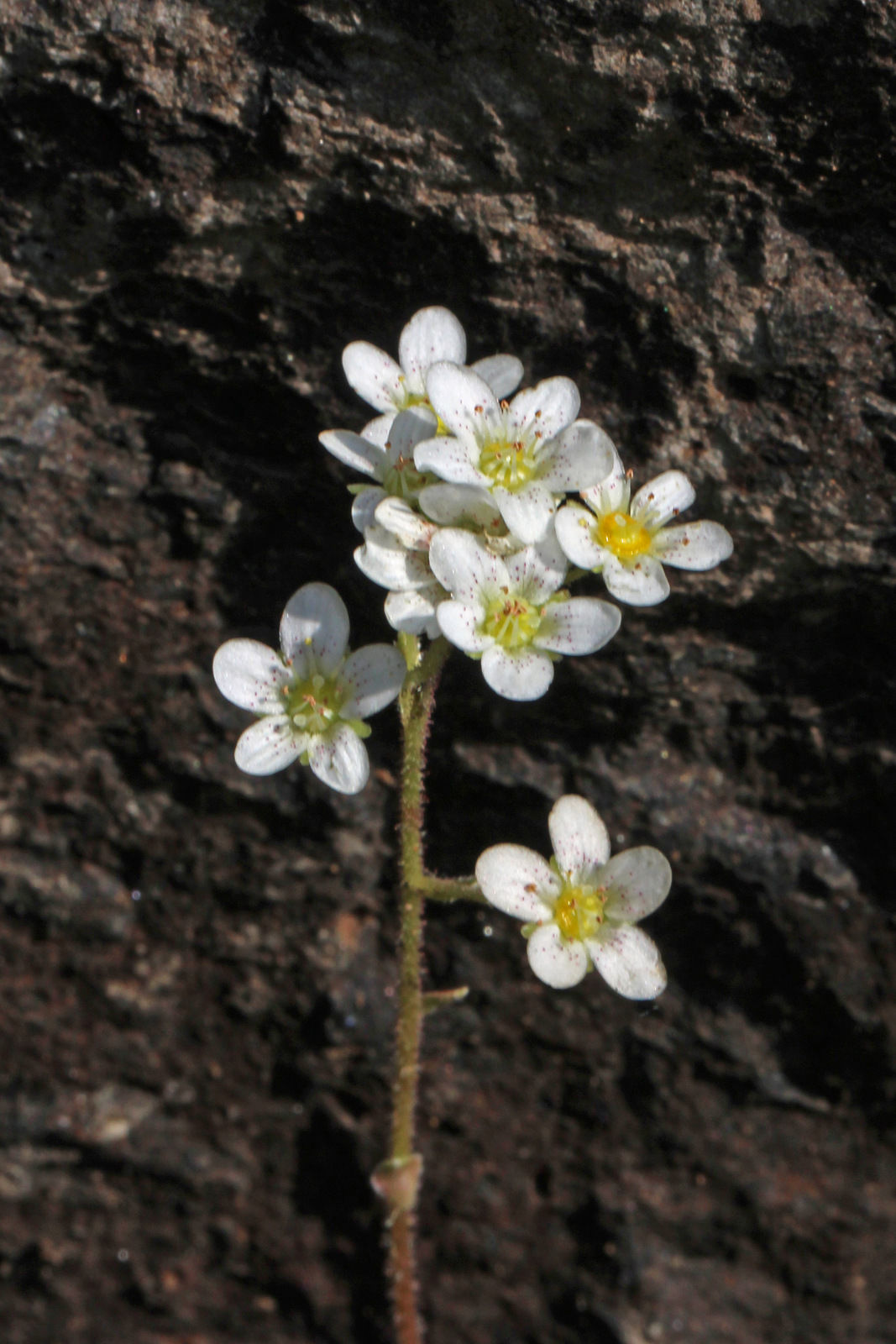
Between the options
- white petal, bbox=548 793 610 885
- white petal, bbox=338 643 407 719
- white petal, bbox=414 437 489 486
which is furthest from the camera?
white petal, bbox=548 793 610 885

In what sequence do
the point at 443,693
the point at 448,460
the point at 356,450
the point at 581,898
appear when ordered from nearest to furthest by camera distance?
the point at 448,460
the point at 356,450
the point at 581,898
the point at 443,693

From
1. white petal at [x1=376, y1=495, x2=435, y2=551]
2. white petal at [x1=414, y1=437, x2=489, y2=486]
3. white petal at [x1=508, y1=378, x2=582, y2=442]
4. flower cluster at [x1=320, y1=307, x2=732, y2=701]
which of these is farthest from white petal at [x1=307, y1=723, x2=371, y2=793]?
white petal at [x1=508, y1=378, x2=582, y2=442]

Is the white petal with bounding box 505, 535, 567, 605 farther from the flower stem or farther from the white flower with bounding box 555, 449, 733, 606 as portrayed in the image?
the flower stem

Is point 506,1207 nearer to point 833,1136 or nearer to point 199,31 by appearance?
point 833,1136

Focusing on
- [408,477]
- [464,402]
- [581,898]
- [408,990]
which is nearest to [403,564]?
[408,477]

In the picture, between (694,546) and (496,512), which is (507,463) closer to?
(496,512)

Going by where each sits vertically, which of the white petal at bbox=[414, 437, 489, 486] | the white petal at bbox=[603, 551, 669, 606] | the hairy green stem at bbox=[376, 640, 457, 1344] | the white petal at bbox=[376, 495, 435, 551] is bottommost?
the hairy green stem at bbox=[376, 640, 457, 1344]

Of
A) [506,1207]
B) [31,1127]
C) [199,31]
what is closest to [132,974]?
[31,1127]
